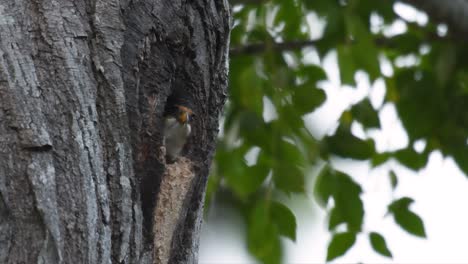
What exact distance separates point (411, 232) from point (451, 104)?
2.68 feet

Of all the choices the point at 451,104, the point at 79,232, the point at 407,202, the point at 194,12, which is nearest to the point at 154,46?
the point at 194,12

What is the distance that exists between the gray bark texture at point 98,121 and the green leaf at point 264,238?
1.21 metres

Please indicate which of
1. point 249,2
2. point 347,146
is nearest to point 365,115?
point 347,146

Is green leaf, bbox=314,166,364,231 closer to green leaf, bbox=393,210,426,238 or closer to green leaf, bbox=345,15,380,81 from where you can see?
green leaf, bbox=393,210,426,238

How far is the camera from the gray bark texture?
4.90ft

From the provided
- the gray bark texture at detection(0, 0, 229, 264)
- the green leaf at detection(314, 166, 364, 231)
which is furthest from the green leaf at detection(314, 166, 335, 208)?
the gray bark texture at detection(0, 0, 229, 264)

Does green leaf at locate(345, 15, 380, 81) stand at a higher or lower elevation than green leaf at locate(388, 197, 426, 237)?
higher

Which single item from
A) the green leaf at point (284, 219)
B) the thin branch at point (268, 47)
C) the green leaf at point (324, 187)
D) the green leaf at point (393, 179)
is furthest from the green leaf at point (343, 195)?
the thin branch at point (268, 47)

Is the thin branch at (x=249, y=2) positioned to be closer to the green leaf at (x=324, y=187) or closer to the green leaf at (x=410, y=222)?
the green leaf at (x=324, y=187)

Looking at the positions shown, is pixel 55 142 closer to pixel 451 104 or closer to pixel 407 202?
pixel 407 202

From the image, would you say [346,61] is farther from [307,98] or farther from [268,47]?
[268,47]

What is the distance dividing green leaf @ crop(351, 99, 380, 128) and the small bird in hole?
1.45m

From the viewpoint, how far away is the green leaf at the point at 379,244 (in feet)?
9.77

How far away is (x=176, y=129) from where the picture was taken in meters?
1.78
